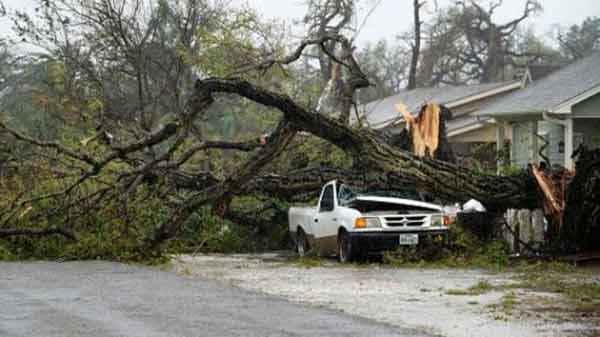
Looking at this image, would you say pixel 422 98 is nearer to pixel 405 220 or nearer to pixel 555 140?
pixel 555 140

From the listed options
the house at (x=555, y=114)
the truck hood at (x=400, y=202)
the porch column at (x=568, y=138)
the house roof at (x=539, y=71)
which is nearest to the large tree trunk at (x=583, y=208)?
the truck hood at (x=400, y=202)

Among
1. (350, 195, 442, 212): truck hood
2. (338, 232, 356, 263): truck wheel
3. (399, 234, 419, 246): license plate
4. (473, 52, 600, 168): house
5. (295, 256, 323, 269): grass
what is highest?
(473, 52, 600, 168): house

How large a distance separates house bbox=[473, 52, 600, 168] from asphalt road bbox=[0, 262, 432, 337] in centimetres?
1638

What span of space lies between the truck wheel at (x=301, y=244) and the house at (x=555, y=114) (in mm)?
8885

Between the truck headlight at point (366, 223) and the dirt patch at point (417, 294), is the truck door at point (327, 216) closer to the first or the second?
the dirt patch at point (417, 294)

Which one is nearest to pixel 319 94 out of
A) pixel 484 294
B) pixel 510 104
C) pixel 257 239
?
pixel 510 104

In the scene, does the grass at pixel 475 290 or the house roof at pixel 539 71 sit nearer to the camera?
the grass at pixel 475 290

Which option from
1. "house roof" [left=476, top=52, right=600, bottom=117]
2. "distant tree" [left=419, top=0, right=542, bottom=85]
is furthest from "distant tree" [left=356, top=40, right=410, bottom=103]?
"house roof" [left=476, top=52, right=600, bottom=117]

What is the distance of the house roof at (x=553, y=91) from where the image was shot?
32000 millimetres

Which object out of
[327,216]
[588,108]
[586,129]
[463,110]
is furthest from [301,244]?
[463,110]

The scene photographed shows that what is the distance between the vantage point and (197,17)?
39.3m

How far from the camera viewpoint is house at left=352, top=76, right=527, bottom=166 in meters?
43.5

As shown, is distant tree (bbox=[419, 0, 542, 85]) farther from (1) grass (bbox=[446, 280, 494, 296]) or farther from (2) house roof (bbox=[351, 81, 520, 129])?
(1) grass (bbox=[446, 280, 494, 296])

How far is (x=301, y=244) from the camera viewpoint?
2295cm
